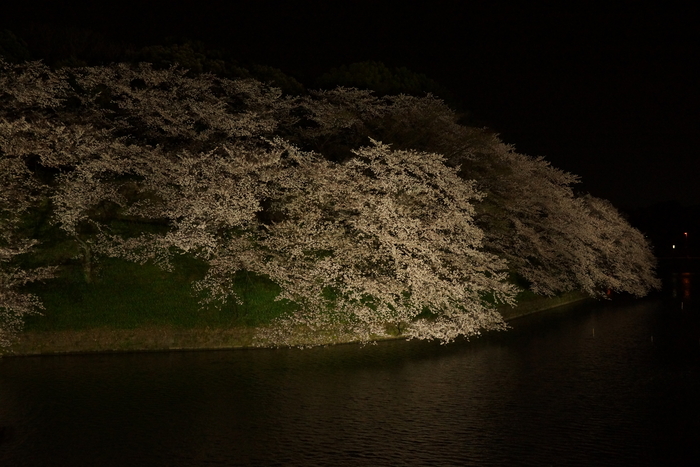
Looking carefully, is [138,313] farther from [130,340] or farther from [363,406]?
[363,406]

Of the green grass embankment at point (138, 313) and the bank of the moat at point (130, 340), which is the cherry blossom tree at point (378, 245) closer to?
the green grass embankment at point (138, 313)

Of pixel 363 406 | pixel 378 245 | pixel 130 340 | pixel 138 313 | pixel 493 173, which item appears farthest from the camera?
pixel 493 173

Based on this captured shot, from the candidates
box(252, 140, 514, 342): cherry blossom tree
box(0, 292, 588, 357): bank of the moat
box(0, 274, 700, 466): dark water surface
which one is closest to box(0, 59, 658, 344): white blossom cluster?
box(252, 140, 514, 342): cherry blossom tree

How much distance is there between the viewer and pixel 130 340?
2845cm

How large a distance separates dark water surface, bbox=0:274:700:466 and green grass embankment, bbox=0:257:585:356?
109 cm

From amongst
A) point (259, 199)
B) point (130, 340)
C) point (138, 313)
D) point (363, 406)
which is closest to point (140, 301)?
point (138, 313)

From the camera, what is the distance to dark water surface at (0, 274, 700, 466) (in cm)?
1562

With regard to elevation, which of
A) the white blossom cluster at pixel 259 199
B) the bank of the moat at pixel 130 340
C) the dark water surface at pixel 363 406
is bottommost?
the dark water surface at pixel 363 406

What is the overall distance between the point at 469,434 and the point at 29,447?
10259 mm

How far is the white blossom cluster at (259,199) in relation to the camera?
29031 mm

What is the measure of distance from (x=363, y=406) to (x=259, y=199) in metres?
13.4

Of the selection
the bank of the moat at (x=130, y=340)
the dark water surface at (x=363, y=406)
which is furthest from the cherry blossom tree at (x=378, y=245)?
the bank of the moat at (x=130, y=340)

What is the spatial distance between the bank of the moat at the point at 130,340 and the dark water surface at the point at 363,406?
779 mm

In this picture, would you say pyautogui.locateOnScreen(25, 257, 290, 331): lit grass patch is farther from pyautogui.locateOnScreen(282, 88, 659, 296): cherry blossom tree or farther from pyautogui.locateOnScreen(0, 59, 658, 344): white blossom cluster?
pyautogui.locateOnScreen(282, 88, 659, 296): cherry blossom tree
